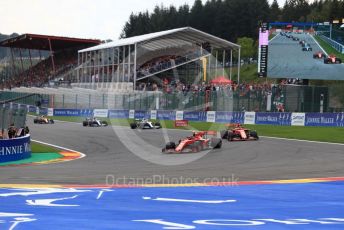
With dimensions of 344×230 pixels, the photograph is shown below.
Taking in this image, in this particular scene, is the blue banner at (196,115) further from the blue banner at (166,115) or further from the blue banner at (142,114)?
the blue banner at (142,114)

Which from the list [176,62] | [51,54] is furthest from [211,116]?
[51,54]

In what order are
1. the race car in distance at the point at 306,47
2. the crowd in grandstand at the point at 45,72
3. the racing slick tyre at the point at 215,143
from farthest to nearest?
the crowd in grandstand at the point at 45,72
the race car in distance at the point at 306,47
the racing slick tyre at the point at 215,143

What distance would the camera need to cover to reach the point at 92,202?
10.5 m

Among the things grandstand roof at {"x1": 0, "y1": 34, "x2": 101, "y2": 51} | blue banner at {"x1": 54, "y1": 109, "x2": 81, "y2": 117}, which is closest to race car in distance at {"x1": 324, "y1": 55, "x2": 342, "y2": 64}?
blue banner at {"x1": 54, "y1": 109, "x2": 81, "y2": 117}

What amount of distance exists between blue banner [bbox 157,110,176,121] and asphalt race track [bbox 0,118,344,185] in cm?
1959

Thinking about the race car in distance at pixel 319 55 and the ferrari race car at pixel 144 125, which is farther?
A: the race car in distance at pixel 319 55

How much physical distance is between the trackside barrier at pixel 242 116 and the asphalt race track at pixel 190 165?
992 centimetres

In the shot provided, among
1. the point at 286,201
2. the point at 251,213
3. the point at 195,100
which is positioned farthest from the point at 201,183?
the point at 195,100

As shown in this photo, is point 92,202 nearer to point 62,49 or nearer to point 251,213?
point 251,213

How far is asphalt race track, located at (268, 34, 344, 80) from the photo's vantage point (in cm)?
3731

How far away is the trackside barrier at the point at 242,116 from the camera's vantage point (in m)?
35.3

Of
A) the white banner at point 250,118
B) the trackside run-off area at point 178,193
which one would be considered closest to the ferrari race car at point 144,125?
the white banner at point 250,118

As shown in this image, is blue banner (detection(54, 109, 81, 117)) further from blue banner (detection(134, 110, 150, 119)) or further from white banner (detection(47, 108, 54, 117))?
blue banner (detection(134, 110, 150, 119))

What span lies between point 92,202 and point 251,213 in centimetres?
305
